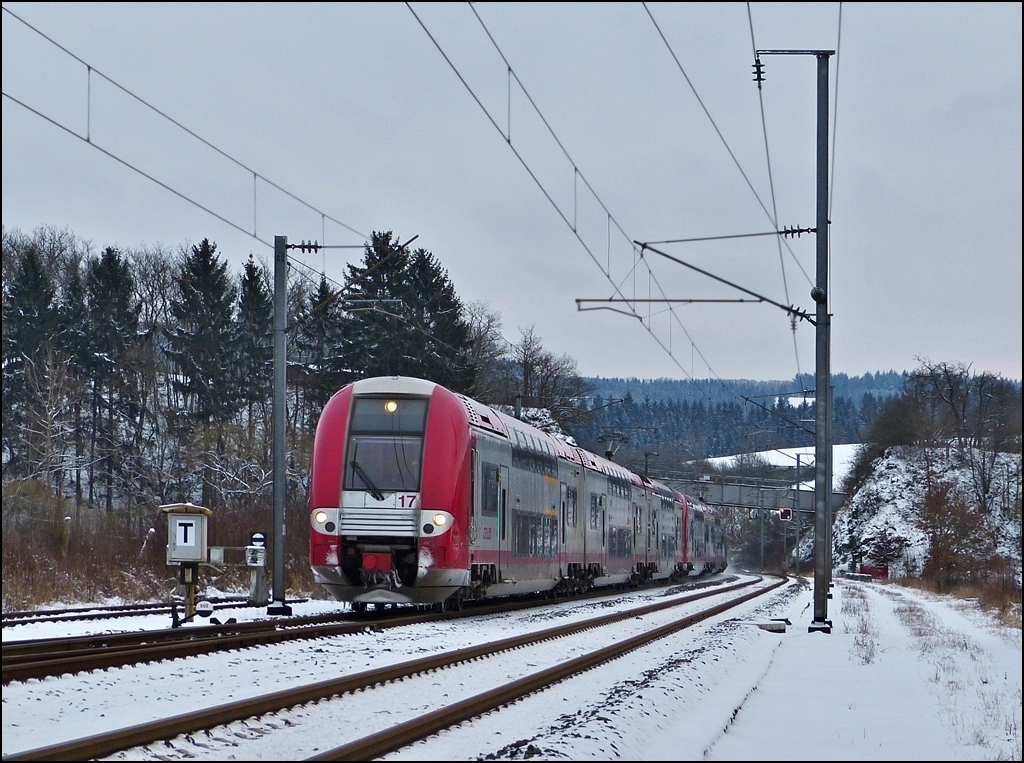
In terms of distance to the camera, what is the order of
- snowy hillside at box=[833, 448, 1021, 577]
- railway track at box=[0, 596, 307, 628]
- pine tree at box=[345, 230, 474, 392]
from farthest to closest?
pine tree at box=[345, 230, 474, 392], snowy hillside at box=[833, 448, 1021, 577], railway track at box=[0, 596, 307, 628]

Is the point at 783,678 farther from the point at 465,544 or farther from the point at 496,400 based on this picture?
the point at 496,400

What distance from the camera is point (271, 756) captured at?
870 centimetres

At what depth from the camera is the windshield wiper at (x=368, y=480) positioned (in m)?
21.4

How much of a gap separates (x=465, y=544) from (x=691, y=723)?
11.3 metres

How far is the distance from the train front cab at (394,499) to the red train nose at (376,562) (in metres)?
0.02

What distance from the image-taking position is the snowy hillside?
3098cm

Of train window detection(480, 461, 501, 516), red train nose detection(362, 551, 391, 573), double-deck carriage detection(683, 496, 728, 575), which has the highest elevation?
train window detection(480, 461, 501, 516)

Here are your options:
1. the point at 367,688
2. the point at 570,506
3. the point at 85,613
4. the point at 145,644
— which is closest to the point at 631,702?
the point at 367,688

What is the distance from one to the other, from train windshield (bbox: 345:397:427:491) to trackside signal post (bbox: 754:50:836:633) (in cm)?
690

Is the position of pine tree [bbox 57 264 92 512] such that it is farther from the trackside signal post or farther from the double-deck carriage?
the trackside signal post

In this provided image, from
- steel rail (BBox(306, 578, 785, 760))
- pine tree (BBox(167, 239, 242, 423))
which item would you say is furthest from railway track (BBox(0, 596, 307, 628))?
pine tree (BBox(167, 239, 242, 423))

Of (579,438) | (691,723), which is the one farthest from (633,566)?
(579,438)

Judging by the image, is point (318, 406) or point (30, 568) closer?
point (30, 568)

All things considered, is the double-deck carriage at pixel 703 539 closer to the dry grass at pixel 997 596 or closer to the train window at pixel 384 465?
the dry grass at pixel 997 596
